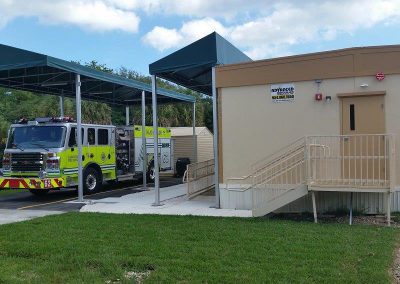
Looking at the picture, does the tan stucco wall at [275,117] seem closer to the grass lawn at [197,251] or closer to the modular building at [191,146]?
the grass lawn at [197,251]

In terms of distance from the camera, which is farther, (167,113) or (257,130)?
(167,113)

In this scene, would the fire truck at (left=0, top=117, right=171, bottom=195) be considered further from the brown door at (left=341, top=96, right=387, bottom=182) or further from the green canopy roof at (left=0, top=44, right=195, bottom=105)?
the brown door at (left=341, top=96, right=387, bottom=182)

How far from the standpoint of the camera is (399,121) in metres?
10.2

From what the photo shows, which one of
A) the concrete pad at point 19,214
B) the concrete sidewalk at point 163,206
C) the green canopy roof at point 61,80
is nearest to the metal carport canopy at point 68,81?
the green canopy roof at point 61,80

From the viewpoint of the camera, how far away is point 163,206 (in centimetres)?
1256

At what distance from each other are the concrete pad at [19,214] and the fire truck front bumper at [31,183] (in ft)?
4.63

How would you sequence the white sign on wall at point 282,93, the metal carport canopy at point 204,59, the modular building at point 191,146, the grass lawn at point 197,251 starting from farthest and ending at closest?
the modular building at point 191,146 < the metal carport canopy at point 204,59 < the white sign on wall at point 282,93 < the grass lawn at point 197,251

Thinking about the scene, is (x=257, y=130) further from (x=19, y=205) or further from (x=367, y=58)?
(x=19, y=205)

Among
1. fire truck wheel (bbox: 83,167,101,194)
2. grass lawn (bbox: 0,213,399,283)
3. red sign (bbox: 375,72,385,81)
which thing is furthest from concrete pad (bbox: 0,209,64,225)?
red sign (bbox: 375,72,385,81)

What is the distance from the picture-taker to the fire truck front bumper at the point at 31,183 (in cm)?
1404

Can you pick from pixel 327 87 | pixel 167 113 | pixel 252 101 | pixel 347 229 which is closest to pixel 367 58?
pixel 327 87

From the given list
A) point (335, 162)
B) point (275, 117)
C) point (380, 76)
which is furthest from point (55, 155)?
point (380, 76)

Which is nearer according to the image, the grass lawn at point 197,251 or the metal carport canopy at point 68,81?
the grass lawn at point 197,251

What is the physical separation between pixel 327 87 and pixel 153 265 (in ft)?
21.0
